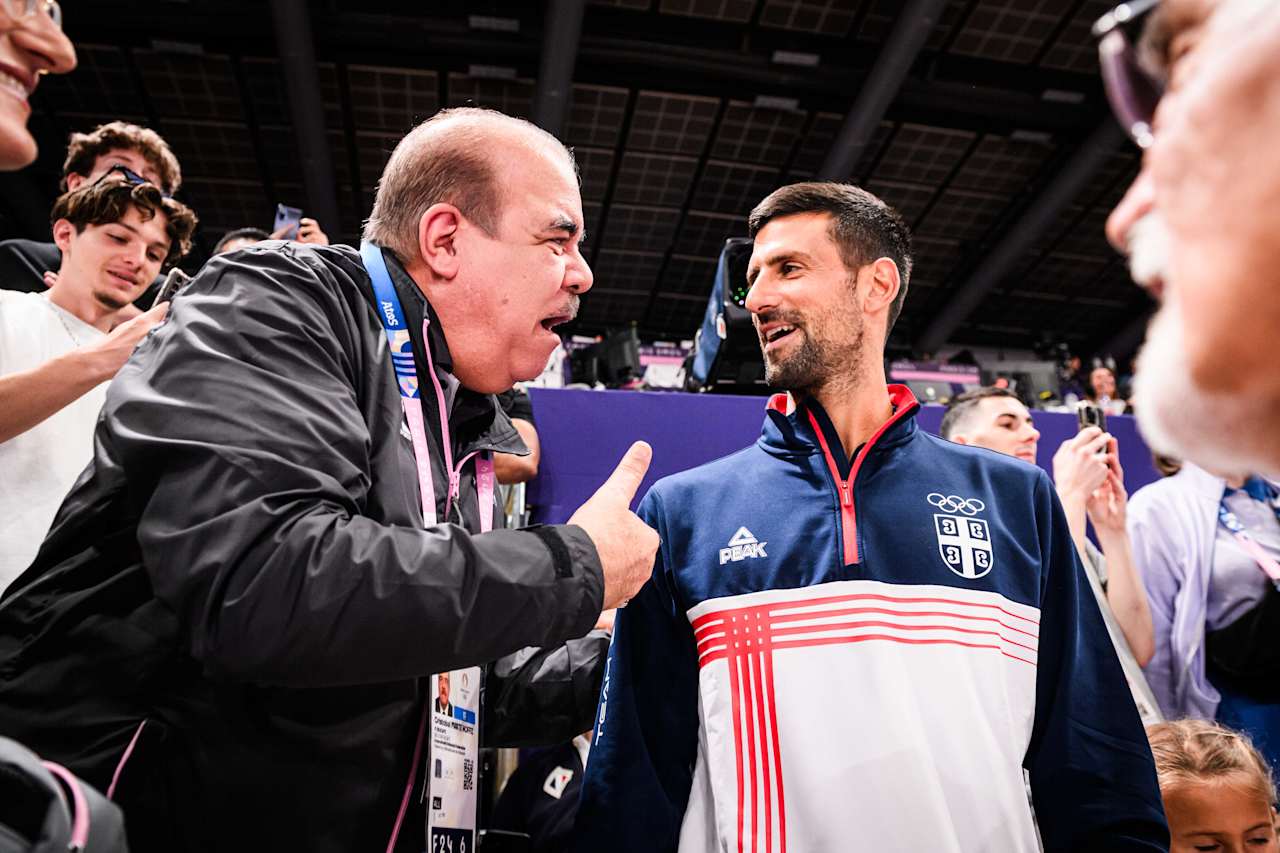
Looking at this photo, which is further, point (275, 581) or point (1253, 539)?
point (1253, 539)

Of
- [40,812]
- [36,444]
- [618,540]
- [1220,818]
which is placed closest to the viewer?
[40,812]

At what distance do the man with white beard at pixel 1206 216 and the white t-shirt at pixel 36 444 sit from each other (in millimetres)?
1960

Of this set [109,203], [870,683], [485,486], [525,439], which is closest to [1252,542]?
[870,683]

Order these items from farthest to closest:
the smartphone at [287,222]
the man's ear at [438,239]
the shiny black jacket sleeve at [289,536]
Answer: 1. the smartphone at [287,222]
2. the man's ear at [438,239]
3. the shiny black jacket sleeve at [289,536]

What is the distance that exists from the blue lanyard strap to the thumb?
337mm

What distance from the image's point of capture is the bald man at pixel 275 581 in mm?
922

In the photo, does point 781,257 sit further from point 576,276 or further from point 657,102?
point 657,102

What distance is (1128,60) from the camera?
0.75 metres

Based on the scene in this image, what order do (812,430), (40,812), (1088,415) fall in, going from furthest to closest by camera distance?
(1088,415)
(812,430)
(40,812)

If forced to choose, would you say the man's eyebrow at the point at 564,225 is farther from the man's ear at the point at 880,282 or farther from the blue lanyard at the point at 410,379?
the man's ear at the point at 880,282

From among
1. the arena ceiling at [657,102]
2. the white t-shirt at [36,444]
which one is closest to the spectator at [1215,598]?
the white t-shirt at [36,444]

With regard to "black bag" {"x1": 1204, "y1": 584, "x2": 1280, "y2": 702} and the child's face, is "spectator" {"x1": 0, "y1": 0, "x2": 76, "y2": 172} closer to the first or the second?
the child's face

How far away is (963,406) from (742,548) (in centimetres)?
203

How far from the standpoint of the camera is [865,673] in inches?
57.4
